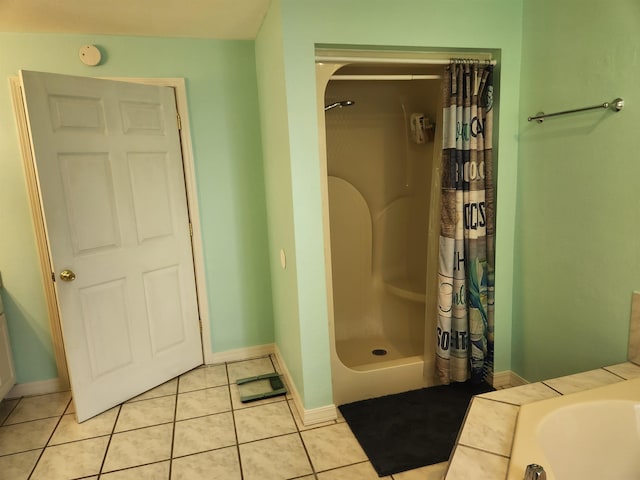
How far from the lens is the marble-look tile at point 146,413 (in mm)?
2258

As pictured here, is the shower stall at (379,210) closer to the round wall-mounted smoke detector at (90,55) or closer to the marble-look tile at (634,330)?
the marble-look tile at (634,330)

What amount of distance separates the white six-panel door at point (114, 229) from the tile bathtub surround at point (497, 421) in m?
2.03

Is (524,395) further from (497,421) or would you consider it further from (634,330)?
(634,330)

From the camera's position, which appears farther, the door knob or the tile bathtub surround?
the door knob

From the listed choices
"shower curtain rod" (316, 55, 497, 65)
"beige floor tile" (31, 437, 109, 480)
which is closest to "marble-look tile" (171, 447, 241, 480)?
"beige floor tile" (31, 437, 109, 480)

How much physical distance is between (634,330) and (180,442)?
2207mm

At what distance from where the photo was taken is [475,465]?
44.9 inches

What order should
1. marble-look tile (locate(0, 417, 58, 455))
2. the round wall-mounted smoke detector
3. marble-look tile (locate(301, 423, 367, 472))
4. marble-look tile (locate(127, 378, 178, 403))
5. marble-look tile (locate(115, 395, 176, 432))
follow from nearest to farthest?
marble-look tile (locate(301, 423, 367, 472)) < marble-look tile (locate(0, 417, 58, 455)) < marble-look tile (locate(115, 395, 176, 432)) < the round wall-mounted smoke detector < marble-look tile (locate(127, 378, 178, 403))

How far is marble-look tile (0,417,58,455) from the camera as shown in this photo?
2105 millimetres

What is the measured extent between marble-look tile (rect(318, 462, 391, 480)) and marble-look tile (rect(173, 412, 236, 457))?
1.81ft

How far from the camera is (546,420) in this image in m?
1.30

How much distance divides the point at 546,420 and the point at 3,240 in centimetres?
A: 299

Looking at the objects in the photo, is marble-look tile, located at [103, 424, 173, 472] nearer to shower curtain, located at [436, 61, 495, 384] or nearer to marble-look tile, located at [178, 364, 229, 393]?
marble-look tile, located at [178, 364, 229, 393]

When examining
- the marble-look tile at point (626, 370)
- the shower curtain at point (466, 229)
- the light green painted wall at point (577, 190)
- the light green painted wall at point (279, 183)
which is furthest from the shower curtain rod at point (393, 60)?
the marble-look tile at point (626, 370)
